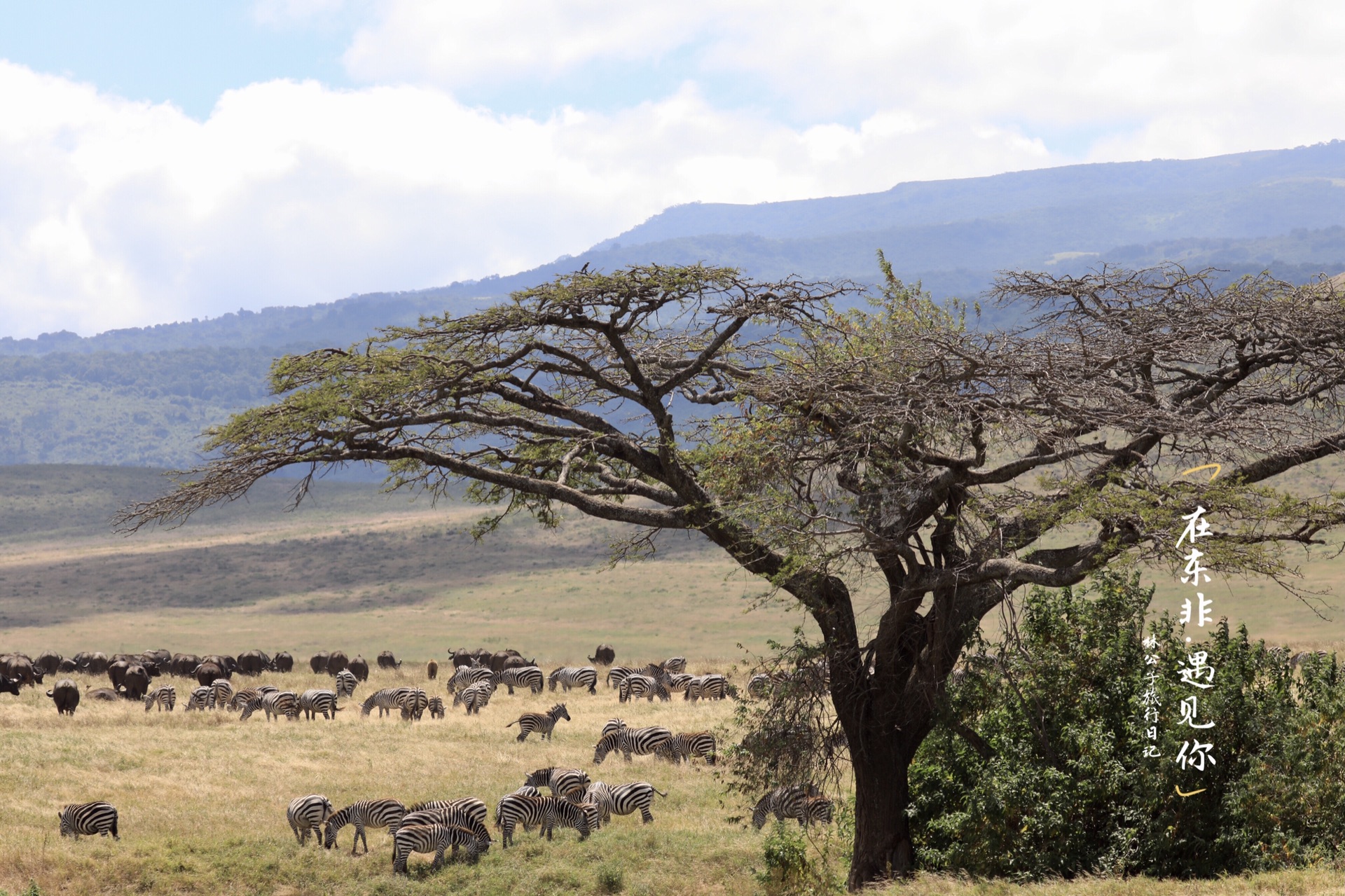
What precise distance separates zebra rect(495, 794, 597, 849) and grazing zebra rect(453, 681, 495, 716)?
536 inches

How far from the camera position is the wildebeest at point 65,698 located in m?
30.4

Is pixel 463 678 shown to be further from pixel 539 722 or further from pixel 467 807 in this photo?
pixel 467 807

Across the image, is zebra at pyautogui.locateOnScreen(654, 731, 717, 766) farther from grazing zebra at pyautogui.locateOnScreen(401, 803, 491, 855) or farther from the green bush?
the green bush

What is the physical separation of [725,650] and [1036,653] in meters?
45.1

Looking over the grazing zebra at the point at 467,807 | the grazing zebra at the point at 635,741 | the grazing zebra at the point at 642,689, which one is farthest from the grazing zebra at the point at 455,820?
the grazing zebra at the point at 642,689

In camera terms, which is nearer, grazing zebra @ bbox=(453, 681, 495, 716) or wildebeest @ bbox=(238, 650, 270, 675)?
grazing zebra @ bbox=(453, 681, 495, 716)

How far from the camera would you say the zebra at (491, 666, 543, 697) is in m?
35.6

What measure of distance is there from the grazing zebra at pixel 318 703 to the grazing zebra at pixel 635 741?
33.3 ft

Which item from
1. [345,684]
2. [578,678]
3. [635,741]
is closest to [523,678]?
[578,678]

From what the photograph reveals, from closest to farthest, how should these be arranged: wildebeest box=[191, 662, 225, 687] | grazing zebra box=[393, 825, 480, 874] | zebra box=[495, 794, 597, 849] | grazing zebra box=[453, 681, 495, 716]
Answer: grazing zebra box=[393, 825, 480, 874], zebra box=[495, 794, 597, 849], grazing zebra box=[453, 681, 495, 716], wildebeest box=[191, 662, 225, 687]

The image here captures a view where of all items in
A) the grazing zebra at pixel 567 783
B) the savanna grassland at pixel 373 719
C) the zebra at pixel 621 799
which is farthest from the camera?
the grazing zebra at pixel 567 783

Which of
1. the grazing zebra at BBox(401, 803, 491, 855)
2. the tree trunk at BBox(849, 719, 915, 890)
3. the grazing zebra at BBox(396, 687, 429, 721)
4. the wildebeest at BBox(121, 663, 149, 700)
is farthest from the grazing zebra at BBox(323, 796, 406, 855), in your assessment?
the wildebeest at BBox(121, 663, 149, 700)

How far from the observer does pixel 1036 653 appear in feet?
49.5

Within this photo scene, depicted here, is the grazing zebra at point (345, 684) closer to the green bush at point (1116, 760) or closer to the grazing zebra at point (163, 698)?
the grazing zebra at point (163, 698)
